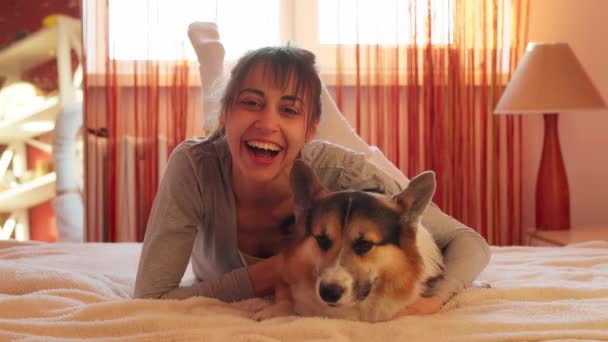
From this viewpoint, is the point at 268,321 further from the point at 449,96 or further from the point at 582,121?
the point at 582,121

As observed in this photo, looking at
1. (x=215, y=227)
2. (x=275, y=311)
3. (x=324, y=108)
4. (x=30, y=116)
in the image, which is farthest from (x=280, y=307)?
(x=30, y=116)

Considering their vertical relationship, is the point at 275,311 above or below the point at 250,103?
below

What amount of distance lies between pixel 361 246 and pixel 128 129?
2645 mm

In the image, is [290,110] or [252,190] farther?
[252,190]

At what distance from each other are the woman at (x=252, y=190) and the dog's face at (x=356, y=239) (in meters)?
0.15

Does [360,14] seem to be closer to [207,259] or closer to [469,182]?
[469,182]

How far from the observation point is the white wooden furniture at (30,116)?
3.67 metres

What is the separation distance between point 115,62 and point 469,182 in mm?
1884

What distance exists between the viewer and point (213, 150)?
187cm

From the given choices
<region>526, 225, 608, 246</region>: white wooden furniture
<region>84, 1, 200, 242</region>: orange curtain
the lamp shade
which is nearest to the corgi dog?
<region>526, 225, 608, 246</region>: white wooden furniture

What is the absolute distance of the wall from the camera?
3904 mm

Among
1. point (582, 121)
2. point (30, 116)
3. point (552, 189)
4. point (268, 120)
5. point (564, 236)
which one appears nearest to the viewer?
point (268, 120)

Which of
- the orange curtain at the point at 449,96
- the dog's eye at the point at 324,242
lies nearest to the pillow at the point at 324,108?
the orange curtain at the point at 449,96

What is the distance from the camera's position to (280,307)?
1518 millimetres
